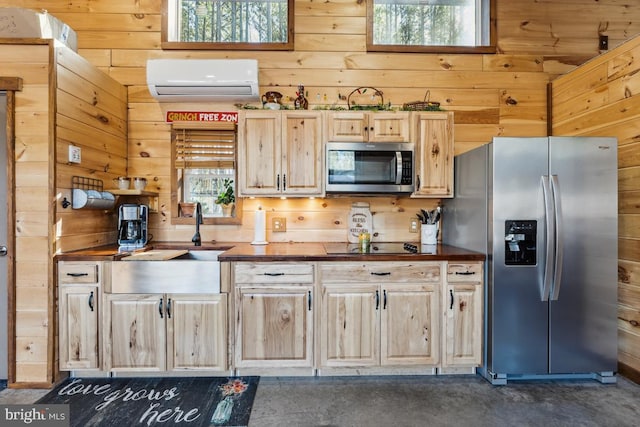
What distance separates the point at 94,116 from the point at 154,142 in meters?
0.53

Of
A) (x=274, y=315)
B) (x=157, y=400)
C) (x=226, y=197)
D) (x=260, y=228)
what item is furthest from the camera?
(x=226, y=197)

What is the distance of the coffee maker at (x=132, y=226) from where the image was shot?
8.89 ft

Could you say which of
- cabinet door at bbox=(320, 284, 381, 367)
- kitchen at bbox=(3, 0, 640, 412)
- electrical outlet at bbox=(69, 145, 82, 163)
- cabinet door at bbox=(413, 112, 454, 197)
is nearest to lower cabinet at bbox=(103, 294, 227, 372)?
cabinet door at bbox=(320, 284, 381, 367)

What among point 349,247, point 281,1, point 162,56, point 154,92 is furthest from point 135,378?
point 281,1

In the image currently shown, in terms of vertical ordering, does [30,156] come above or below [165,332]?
above

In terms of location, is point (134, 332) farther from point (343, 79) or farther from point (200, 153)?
point (343, 79)

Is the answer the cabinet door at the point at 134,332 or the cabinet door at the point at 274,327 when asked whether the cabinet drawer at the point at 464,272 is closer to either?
the cabinet door at the point at 274,327

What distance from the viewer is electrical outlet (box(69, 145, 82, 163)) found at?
2.38 meters

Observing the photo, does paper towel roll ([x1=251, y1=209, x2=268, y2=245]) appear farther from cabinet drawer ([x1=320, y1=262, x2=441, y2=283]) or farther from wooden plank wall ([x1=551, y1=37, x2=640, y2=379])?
wooden plank wall ([x1=551, y1=37, x2=640, y2=379])

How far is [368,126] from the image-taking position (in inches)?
109

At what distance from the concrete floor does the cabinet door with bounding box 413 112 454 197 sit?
1.47m

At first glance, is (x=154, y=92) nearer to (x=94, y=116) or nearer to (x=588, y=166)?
(x=94, y=116)

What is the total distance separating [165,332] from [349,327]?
1.27 m

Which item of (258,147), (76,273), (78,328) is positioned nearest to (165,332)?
(78,328)
